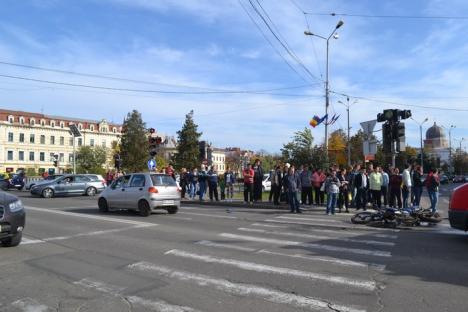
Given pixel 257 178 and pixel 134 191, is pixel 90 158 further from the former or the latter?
pixel 134 191

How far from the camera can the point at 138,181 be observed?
16.8 meters

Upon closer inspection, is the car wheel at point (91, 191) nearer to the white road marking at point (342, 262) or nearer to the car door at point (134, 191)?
the car door at point (134, 191)

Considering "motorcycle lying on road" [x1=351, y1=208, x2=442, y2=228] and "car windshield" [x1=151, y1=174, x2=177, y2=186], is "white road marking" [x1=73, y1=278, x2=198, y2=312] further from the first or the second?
"car windshield" [x1=151, y1=174, x2=177, y2=186]

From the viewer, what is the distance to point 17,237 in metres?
10.0

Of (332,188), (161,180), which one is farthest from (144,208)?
(332,188)

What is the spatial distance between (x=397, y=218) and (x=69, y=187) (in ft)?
70.0

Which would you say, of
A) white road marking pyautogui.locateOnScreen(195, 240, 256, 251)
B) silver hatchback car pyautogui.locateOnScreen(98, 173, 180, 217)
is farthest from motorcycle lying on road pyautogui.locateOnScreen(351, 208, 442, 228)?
silver hatchback car pyautogui.locateOnScreen(98, 173, 180, 217)

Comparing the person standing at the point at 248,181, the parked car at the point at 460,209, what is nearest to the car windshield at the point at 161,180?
the person standing at the point at 248,181

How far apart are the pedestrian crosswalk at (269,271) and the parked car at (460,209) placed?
1.38 metres

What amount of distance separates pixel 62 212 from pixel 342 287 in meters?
13.8

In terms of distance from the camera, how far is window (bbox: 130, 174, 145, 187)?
54.6 ft

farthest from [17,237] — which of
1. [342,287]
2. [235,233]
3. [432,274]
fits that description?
[432,274]

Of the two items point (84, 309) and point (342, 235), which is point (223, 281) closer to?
point (84, 309)

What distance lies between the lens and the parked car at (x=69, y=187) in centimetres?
2836
